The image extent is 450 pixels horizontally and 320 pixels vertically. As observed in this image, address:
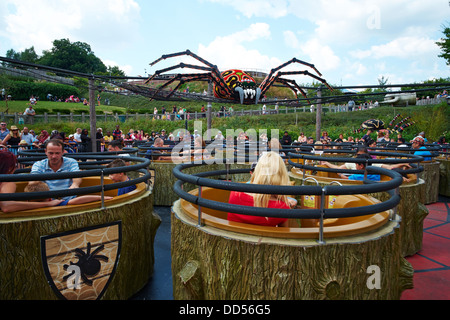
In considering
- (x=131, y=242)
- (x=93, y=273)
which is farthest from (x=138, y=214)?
(x=93, y=273)

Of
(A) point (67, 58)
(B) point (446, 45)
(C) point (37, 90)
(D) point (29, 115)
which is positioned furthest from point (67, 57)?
(B) point (446, 45)

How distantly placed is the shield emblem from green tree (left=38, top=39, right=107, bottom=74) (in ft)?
250

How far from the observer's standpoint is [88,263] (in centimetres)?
213

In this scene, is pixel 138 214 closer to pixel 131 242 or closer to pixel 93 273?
pixel 131 242

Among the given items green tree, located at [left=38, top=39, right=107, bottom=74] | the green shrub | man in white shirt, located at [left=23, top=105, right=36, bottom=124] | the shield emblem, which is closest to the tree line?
green tree, located at [left=38, top=39, right=107, bottom=74]

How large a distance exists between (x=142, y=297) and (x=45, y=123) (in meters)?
27.7

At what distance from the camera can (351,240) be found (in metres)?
1.56

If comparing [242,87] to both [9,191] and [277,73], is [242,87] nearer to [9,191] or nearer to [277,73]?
[277,73]

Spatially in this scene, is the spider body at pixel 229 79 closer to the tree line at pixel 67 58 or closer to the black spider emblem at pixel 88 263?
the black spider emblem at pixel 88 263

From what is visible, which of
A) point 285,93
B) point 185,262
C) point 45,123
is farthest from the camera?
point 285,93

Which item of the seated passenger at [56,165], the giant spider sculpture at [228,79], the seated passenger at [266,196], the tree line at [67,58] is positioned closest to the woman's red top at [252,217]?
the seated passenger at [266,196]

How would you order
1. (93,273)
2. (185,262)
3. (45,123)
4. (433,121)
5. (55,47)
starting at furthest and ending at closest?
1. (55,47)
2. (45,123)
3. (433,121)
4. (93,273)
5. (185,262)
